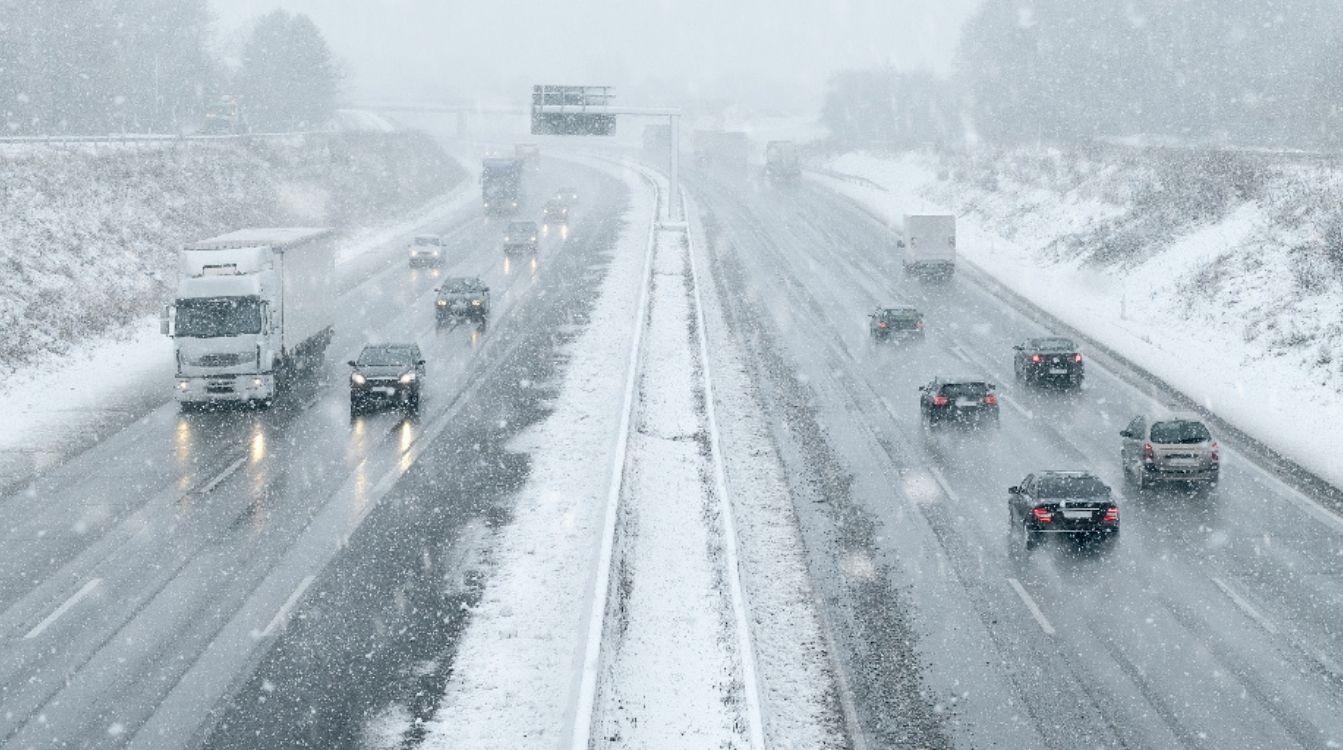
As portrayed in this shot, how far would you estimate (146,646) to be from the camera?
17234 mm

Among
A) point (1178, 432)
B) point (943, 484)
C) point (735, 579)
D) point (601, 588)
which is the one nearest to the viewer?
point (601, 588)

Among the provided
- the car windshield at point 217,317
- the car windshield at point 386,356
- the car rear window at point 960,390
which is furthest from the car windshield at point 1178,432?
the car windshield at point 217,317

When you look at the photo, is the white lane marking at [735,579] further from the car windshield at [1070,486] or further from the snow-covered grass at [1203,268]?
the snow-covered grass at [1203,268]

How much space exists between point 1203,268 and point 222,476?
3322 cm

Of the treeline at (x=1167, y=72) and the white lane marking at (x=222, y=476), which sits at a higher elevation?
the treeline at (x=1167, y=72)

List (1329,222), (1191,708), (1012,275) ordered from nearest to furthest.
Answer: (1191,708) < (1329,222) < (1012,275)

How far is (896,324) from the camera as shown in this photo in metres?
41.2

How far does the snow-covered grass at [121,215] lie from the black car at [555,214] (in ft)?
36.7

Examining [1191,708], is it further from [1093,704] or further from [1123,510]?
[1123,510]

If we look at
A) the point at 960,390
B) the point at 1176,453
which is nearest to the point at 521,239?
the point at 960,390

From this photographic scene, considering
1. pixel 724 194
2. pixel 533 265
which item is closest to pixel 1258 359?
pixel 533 265

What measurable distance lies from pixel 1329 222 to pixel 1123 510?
22080mm

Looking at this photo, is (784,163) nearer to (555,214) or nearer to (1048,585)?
(555,214)

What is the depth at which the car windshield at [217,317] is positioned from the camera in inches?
1235
